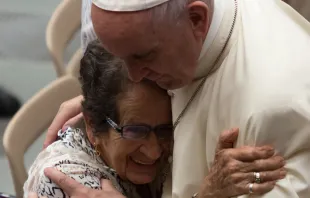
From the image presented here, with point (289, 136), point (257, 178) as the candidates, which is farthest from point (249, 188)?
point (289, 136)

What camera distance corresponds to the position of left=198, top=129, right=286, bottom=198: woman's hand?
112 centimetres

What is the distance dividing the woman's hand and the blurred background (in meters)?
2.21

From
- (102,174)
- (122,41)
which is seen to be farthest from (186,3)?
(102,174)

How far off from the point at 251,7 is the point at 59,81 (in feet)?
3.80

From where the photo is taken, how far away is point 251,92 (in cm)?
114

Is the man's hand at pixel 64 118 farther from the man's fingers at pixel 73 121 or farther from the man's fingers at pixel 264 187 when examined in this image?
the man's fingers at pixel 264 187

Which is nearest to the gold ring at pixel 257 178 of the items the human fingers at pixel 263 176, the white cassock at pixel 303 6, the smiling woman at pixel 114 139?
the human fingers at pixel 263 176

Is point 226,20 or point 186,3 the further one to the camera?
point 226,20

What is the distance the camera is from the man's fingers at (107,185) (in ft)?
5.09

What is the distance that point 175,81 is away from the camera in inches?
46.0

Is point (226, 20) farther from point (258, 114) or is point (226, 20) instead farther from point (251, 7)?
point (258, 114)

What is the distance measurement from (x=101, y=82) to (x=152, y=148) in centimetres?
22

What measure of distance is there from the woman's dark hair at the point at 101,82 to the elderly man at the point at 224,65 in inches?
7.5

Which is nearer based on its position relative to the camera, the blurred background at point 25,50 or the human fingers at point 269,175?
the human fingers at point 269,175
